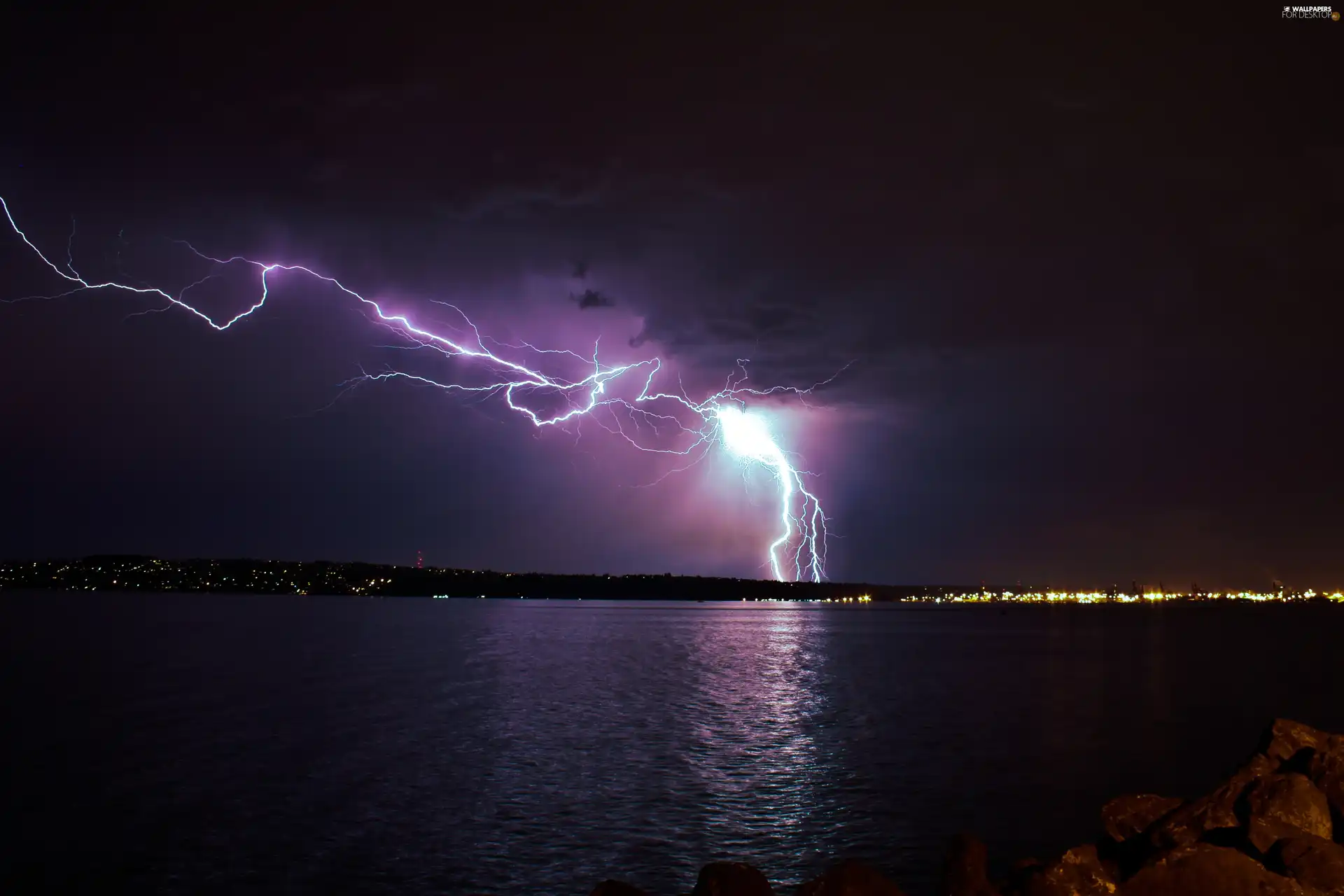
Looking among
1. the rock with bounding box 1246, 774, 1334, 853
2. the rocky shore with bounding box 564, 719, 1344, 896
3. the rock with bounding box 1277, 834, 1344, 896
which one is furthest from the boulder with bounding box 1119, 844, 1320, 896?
the rock with bounding box 1246, 774, 1334, 853

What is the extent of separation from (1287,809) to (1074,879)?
2453 millimetres

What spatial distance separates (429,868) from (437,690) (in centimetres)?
1896

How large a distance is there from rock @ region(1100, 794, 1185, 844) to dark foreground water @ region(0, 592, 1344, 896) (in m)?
2.07

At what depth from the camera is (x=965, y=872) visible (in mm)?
8938

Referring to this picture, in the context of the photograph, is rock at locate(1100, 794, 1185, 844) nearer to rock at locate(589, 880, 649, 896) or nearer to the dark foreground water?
the dark foreground water

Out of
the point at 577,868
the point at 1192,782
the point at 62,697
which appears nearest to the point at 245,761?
the point at 577,868

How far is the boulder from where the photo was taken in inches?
294

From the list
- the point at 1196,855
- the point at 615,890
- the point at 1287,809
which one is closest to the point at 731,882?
the point at 615,890

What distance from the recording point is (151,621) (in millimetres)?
79438

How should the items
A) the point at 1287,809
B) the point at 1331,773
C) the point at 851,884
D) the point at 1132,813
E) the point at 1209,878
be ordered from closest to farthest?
1. the point at 1209,878
2. the point at 851,884
3. the point at 1287,809
4. the point at 1331,773
5. the point at 1132,813

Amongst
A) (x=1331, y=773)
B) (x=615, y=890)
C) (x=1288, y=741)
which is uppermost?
(x=1288, y=741)

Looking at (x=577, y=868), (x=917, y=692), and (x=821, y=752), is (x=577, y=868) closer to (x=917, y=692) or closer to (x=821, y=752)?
(x=821, y=752)

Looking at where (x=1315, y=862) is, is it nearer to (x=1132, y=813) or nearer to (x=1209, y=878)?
(x=1209, y=878)

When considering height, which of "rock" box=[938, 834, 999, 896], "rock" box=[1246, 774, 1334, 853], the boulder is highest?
"rock" box=[1246, 774, 1334, 853]
